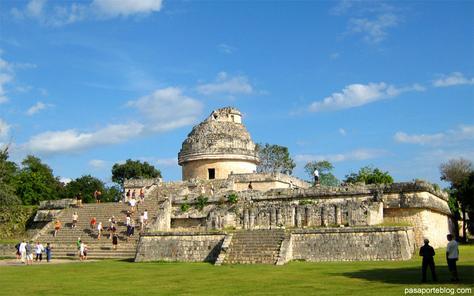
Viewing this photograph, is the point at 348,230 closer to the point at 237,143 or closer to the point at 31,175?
the point at 237,143

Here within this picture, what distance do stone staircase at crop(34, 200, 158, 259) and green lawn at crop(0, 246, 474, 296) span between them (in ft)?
A: 15.8

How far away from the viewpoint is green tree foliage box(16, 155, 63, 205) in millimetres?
53500

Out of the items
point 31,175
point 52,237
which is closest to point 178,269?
point 52,237

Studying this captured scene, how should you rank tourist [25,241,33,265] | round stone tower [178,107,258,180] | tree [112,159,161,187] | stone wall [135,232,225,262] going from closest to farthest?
stone wall [135,232,225,262] < tourist [25,241,33,265] < round stone tower [178,107,258,180] < tree [112,159,161,187]

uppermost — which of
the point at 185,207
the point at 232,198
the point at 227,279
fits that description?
the point at 232,198

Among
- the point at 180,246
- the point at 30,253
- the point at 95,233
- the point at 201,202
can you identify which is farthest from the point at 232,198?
the point at 30,253

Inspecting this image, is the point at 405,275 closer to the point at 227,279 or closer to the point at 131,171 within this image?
the point at 227,279

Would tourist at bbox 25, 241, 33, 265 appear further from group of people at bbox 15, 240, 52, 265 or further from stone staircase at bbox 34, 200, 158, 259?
stone staircase at bbox 34, 200, 158, 259

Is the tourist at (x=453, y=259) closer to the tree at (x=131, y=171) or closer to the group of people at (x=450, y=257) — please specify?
the group of people at (x=450, y=257)

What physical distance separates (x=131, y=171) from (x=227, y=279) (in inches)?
2271

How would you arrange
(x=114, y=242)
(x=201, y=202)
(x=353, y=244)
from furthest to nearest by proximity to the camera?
(x=201, y=202) → (x=114, y=242) → (x=353, y=244)

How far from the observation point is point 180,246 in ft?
81.6

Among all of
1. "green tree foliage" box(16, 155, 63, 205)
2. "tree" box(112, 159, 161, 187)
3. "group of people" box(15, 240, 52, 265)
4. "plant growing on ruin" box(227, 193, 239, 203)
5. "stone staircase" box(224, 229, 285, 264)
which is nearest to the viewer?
"stone staircase" box(224, 229, 285, 264)

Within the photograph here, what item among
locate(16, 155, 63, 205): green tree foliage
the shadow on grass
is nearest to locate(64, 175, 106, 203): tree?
locate(16, 155, 63, 205): green tree foliage
